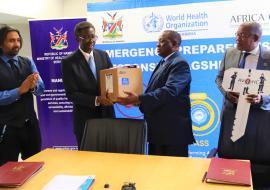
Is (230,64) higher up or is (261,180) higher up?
(230,64)

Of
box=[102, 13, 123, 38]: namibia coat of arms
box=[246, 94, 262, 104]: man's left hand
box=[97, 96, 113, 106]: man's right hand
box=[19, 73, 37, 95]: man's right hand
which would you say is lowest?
box=[97, 96, 113, 106]: man's right hand

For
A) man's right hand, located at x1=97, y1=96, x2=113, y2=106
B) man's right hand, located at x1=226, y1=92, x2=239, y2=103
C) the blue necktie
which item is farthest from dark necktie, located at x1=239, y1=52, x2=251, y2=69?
the blue necktie

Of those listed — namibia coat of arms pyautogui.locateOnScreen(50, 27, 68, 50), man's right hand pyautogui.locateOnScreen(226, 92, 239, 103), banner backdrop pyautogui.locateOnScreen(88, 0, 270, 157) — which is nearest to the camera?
man's right hand pyautogui.locateOnScreen(226, 92, 239, 103)

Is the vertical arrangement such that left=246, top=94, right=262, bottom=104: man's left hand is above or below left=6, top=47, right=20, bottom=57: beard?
below

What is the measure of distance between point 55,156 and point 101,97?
2.44 feet

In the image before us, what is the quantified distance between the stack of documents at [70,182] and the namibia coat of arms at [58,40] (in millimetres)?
2392

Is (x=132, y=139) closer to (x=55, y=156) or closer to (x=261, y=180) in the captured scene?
(x=55, y=156)

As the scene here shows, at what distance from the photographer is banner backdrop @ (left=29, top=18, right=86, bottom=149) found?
3.89 metres

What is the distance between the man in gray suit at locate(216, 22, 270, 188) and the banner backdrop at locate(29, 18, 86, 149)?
2039 millimetres

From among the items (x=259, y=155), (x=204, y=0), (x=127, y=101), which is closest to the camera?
(x=259, y=155)

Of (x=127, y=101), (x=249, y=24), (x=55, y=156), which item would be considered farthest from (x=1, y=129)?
(x=249, y=24)

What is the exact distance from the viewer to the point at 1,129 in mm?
2703

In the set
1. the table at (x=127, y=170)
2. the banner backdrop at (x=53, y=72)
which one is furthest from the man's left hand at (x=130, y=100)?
the banner backdrop at (x=53, y=72)

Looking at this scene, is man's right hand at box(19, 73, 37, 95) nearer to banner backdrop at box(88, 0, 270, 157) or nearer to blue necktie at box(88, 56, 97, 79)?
blue necktie at box(88, 56, 97, 79)
